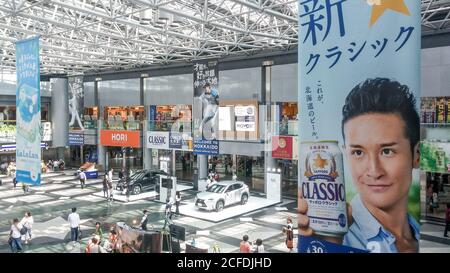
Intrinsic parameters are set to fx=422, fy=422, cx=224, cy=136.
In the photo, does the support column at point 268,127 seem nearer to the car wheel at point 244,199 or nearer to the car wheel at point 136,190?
the car wheel at point 244,199

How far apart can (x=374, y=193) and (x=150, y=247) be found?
762 centimetres

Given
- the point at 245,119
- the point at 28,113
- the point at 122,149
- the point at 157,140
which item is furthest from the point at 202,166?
the point at 28,113

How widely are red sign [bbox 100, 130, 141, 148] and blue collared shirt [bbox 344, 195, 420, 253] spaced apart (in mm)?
27658

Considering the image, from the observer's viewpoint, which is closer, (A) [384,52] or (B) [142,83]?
(A) [384,52]

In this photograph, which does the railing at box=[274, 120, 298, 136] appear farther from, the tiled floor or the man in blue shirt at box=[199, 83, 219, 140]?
the man in blue shirt at box=[199, 83, 219, 140]

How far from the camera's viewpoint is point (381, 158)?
4.39 meters

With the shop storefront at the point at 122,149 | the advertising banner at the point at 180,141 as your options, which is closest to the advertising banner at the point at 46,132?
the shop storefront at the point at 122,149

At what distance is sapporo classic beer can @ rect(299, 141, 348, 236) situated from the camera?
15.8 feet

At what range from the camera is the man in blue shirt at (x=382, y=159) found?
14.2ft

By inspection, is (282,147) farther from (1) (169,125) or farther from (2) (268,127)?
(1) (169,125)

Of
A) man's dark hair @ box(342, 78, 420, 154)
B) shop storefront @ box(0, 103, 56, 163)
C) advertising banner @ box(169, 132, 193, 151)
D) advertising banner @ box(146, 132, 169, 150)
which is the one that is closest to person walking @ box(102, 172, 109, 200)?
advertising banner @ box(169, 132, 193, 151)

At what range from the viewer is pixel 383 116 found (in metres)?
4.41
